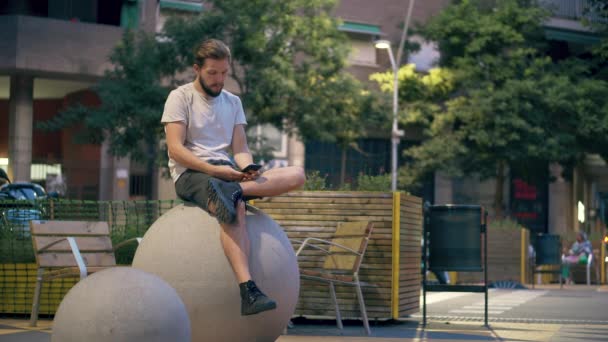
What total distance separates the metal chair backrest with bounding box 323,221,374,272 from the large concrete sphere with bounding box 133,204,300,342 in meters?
3.13

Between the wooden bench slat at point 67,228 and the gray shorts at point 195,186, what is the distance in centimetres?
326

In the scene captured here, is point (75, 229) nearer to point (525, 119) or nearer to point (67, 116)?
point (67, 116)

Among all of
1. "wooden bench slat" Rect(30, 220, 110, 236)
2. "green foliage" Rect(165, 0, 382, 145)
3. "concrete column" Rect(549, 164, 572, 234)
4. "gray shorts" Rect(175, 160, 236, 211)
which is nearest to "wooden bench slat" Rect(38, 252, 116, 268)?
"wooden bench slat" Rect(30, 220, 110, 236)

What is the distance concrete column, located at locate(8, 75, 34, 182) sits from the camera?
34062 millimetres

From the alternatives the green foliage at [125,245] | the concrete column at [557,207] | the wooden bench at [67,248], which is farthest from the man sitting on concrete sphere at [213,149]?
the concrete column at [557,207]

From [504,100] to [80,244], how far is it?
2928 cm

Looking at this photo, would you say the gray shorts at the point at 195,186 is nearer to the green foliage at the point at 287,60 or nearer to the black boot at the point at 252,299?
the black boot at the point at 252,299

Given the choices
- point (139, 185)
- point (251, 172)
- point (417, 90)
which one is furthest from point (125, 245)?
point (417, 90)

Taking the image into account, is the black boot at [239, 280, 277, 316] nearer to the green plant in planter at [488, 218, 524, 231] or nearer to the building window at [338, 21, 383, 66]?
the green plant in planter at [488, 218, 524, 231]

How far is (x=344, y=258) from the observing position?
1084 cm

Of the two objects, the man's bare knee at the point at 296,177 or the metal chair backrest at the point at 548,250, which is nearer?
the man's bare knee at the point at 296,177

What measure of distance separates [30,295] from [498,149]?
95.6 ft

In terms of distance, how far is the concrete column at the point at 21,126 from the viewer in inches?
1341

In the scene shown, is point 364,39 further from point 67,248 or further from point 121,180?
point 67,248
